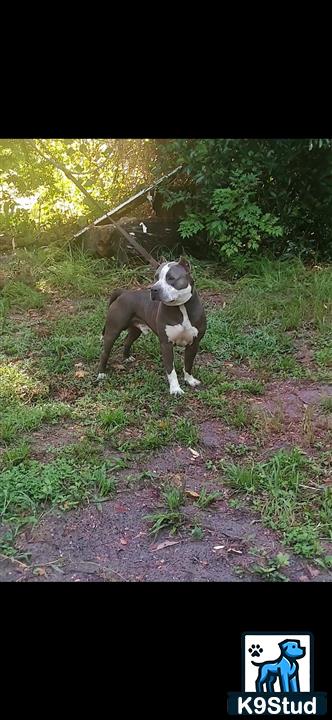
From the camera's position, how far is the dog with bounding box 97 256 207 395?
3.97 metres

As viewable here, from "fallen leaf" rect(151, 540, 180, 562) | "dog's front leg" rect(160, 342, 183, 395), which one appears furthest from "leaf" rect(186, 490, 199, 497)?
"dog's front leg" rect(160, 342, 183, 395)

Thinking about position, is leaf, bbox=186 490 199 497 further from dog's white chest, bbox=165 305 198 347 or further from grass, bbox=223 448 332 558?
dog's white chest, bbox=165 305 198 347

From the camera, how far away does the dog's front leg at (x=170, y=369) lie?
13.8 feet

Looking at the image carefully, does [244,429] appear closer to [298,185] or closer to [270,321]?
[270,321]

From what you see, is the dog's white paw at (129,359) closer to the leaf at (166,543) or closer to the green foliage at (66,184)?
the leaf at (166,543)

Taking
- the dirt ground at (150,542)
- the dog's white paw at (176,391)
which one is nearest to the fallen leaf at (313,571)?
the dirt ground at (150,542)

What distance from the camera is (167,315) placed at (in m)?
4.11

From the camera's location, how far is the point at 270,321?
5.40 meters

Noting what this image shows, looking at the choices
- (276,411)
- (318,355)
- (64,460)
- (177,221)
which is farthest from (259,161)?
(64,460)

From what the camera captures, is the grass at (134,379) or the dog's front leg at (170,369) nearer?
the grass at (134,379)

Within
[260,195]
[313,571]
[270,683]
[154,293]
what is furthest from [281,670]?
[260,195]

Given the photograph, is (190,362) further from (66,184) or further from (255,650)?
(66,184)

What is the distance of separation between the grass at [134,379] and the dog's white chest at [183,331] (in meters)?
0.36

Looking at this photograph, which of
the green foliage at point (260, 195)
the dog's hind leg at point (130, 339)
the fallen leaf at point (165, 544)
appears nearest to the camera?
the fallen leaf at point (165, 544)
